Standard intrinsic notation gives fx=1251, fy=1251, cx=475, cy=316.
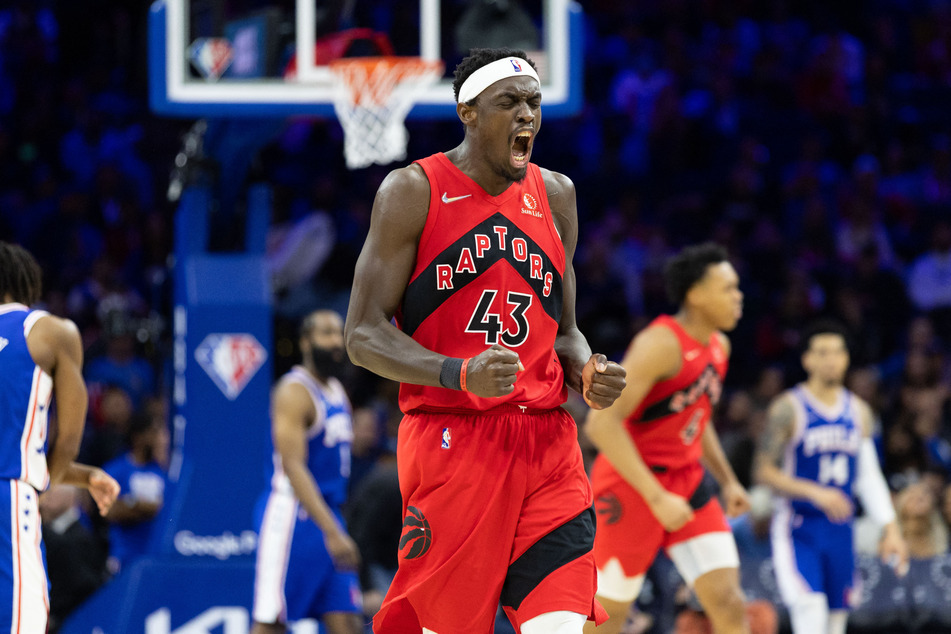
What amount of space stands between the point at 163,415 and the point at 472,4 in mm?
4348

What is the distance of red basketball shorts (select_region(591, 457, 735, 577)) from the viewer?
614 centimetres

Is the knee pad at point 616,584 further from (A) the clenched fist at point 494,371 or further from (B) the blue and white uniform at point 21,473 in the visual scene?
Answer: (A) the clenched fist at point 494,371

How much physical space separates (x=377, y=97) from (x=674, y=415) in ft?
9.27

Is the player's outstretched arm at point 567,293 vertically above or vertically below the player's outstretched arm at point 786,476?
above

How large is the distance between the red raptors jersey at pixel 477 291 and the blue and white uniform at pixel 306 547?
2897 millimetres

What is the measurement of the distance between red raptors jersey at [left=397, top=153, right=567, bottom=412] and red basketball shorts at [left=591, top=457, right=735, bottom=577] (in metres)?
2.32

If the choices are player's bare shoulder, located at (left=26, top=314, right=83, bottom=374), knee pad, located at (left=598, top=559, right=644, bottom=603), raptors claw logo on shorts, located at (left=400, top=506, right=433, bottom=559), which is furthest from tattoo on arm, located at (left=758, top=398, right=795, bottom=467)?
player's bare shoulder, located at (left=26, top=314, right=83, bottom=374)

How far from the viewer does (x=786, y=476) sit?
7.64 meters

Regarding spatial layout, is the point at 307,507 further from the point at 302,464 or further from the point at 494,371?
the point at 494,371

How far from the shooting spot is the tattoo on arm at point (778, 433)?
781cm

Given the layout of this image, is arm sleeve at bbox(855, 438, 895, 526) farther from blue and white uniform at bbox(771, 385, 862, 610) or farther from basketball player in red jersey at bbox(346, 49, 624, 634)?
basketball player in red jersey at bbox(346, 49, 624, 634)

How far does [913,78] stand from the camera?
16.2m

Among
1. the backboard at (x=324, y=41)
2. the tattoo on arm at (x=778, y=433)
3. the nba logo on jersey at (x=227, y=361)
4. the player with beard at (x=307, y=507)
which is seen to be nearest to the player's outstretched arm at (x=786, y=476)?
the tattoo on arm at (x=778, y=433)

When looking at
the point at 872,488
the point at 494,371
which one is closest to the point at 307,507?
the point at 494,371
